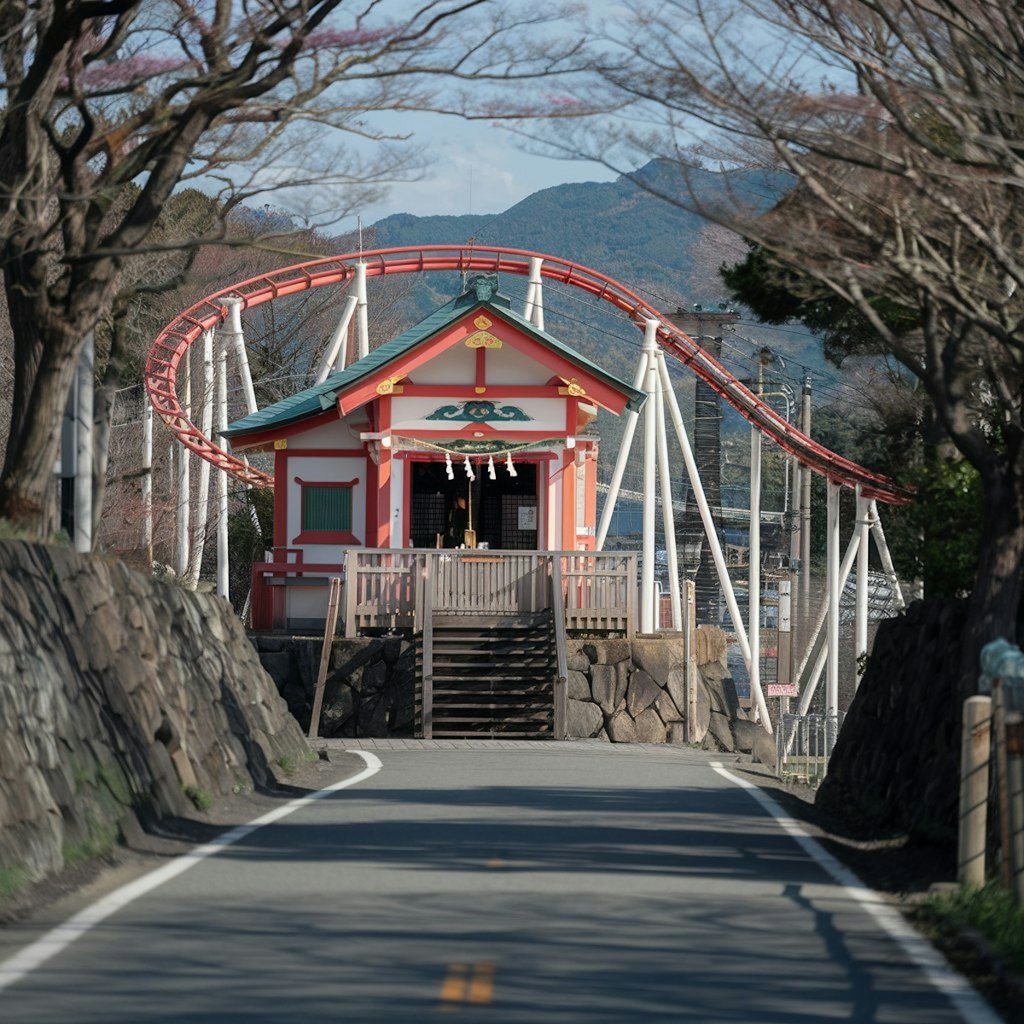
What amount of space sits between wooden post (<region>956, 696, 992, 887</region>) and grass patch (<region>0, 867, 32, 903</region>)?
207 inches

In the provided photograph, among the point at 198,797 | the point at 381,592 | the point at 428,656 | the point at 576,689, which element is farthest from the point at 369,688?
the point at 198,797

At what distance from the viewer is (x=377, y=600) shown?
104 ft

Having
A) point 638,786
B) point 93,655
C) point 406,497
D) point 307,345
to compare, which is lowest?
point 638,786

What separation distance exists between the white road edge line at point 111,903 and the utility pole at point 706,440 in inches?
1631

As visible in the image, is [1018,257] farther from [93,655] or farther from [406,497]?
[406,497]

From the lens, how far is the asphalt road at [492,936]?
24.6 ft

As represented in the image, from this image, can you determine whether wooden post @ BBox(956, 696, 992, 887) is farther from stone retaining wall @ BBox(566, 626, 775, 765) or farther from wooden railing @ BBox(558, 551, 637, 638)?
wooden railing @ BBox(558, 551, 637, 638)

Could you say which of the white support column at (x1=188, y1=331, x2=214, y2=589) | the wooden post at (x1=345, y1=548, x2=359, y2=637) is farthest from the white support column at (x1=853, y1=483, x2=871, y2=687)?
the white support column at (x1=188, y1=331, x2=214, y2=589)

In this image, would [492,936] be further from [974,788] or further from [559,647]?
[559,647]

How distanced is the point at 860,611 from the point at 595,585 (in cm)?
676

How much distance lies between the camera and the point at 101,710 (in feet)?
44.2

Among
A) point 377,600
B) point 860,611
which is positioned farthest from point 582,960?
point 860,611

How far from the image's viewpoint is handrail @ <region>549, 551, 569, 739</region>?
28.4m

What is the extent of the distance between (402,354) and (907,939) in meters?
27.2
